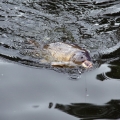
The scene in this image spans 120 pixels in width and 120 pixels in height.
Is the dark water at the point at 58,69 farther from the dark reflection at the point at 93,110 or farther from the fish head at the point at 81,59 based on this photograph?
the fish head at the point at 81,59

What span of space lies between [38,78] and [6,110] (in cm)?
62

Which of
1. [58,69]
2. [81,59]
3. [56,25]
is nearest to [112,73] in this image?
[81,59]

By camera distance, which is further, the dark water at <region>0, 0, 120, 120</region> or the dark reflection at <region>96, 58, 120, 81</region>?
the dark reflection at <region>96, 58, 120, 81</region>

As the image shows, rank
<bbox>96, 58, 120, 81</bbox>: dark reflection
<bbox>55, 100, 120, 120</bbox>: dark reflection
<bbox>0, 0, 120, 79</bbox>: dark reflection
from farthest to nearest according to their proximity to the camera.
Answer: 1. <bbox>0, 0, 120, 79</bbox>: dark reflection
2. <bbox>96, 58, 120, 81</bbox>: dark reflection
3. <bbox>55, 100, 120, 120</bbox>: dark reflection

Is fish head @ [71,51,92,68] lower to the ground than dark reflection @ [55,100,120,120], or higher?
higher

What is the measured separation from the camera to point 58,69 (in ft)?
12.7

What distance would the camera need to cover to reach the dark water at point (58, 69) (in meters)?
3.32

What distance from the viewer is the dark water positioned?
332 centimetres

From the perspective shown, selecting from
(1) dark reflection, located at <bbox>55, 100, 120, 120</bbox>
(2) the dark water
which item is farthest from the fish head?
(1) dark reflection, located at <bbox>55, 100, 120, 120</bbox>

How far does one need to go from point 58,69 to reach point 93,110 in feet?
2.68

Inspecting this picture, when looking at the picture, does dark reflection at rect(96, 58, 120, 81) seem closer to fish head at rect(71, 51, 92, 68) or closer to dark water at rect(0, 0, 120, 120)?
dark water at rect(0, 0, 120, 120)

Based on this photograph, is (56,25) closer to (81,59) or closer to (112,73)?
(81,59)

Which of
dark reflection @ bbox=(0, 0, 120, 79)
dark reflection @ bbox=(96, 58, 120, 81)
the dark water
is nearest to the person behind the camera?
the dark water

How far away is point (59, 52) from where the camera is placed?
159 inches
